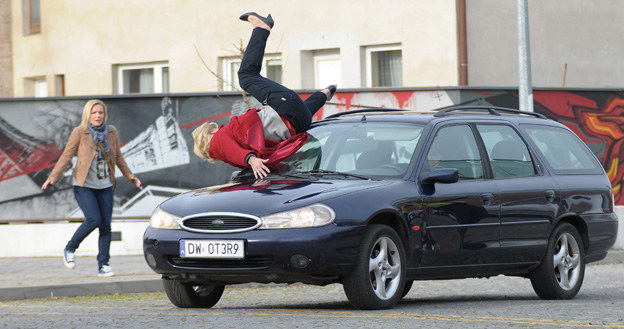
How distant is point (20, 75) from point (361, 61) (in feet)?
25.9

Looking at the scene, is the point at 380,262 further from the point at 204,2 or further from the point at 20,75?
the point at 20,75

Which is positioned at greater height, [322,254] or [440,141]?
[440,141]

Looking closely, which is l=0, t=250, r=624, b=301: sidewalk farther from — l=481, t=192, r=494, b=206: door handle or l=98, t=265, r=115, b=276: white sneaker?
l=481, t=192, r=494, b=206: door handle

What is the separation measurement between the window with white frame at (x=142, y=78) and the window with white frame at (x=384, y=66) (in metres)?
4.35

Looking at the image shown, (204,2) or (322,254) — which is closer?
(322,254)

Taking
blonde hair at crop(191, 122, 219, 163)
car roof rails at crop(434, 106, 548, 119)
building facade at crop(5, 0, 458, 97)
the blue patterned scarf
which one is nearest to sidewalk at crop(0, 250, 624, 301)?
the blue patterned scarf

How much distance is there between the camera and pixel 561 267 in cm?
1025

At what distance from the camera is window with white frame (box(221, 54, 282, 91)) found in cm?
2180

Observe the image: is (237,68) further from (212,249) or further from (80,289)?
(212,249)

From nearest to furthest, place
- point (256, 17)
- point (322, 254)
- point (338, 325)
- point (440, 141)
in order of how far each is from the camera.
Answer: point (338, 325) → point (322, 254) → point (440, 141) → point (256, 17)

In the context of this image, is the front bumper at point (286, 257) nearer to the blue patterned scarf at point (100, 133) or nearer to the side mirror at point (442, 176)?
the side mirror at point (442, 176)

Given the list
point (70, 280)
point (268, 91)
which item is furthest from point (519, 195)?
point (70, 280)

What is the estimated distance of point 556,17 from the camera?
2131 centimetres

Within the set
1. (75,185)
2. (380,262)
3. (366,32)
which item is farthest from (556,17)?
(380,262)
